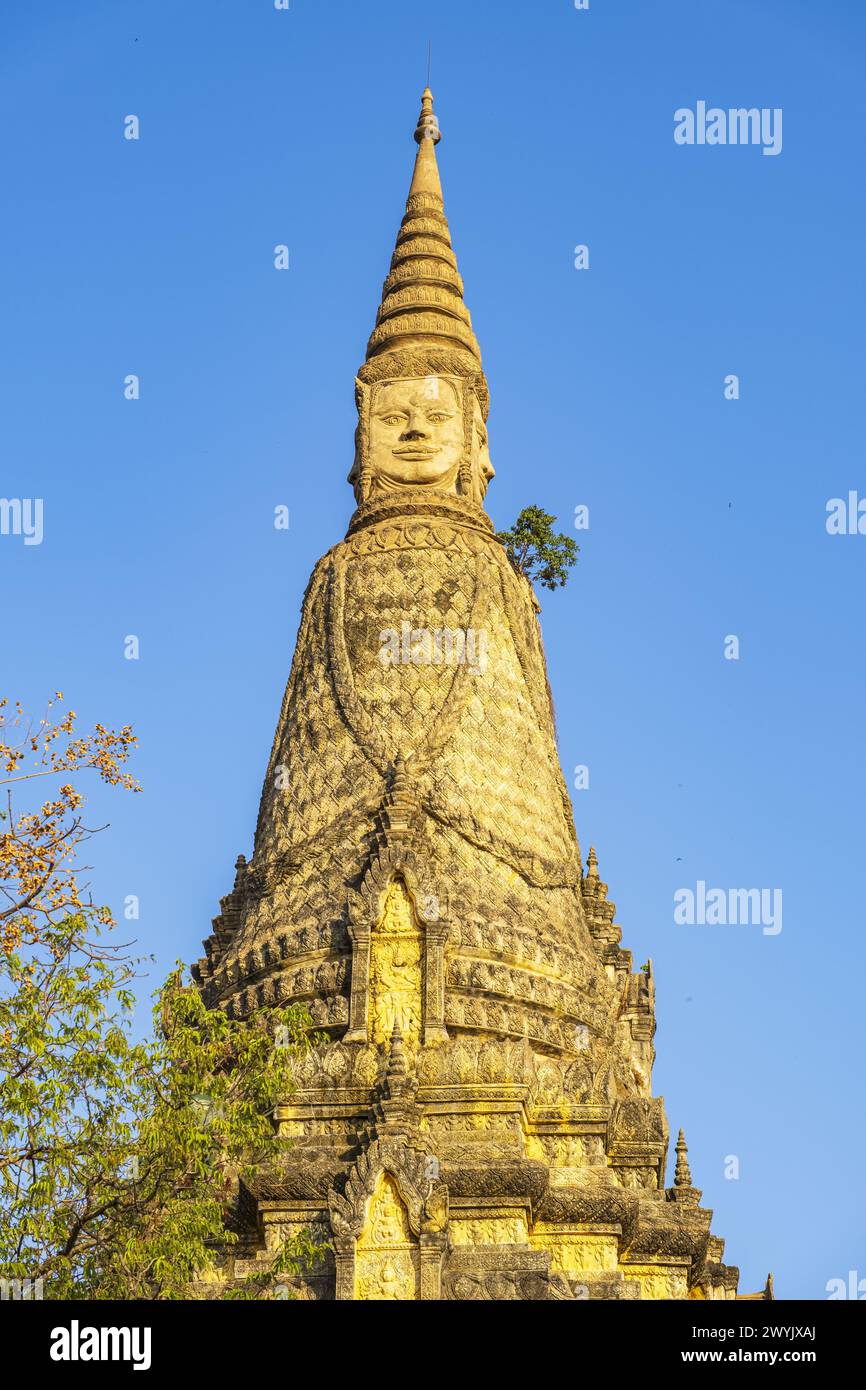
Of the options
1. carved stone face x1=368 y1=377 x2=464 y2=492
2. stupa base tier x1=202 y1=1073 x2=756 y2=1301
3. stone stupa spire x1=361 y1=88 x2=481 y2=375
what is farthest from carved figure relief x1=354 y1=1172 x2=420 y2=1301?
stone stupa spire x1=361 y1=88 x2=481 y2=375

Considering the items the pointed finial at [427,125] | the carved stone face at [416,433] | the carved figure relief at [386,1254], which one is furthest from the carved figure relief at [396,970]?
the pointed finial at [427,125]

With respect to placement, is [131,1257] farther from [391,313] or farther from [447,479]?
[391,313]

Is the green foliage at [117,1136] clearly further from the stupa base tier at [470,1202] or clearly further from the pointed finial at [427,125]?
the pointed finial at [427,125]

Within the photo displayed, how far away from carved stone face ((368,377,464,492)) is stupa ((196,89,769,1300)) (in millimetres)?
41

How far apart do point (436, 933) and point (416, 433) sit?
10819 mm

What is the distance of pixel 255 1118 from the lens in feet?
64.6

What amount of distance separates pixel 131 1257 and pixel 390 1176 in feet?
19.4

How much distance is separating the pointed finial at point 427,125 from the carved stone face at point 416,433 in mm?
7238

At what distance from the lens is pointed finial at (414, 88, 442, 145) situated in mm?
40781

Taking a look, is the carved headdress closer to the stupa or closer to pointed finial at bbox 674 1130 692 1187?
the stupa

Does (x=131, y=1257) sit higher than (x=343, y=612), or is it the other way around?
(x=343, y=612)

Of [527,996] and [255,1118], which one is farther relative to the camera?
[527,996]
